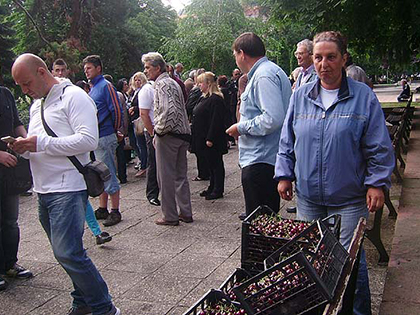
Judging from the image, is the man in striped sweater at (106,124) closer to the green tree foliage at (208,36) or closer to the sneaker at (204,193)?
the sneaker at (204,193)

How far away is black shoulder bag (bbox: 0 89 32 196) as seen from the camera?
181 inches

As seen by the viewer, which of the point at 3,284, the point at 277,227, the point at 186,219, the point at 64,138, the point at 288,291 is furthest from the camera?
the point at 186,219

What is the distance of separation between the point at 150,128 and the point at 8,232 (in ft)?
8.55

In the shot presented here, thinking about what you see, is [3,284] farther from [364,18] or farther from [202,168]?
[364,18]

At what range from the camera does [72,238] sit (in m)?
3.46

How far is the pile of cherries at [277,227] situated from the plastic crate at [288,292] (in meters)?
0.64

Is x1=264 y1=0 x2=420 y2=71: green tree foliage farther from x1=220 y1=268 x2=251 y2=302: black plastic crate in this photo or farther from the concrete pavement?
x1=220 y1=268 x2=251 y2=302: black plastic crate

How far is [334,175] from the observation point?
9.98ft

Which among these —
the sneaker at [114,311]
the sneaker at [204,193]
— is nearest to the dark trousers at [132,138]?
the sneaker at [204,193]

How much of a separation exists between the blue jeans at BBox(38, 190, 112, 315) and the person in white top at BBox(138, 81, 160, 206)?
338 centimetres

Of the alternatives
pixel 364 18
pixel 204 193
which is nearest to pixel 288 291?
pixel 204 193

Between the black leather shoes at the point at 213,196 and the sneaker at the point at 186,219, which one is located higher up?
the sneaker at the point at 186,219

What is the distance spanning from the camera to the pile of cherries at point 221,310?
7.41ft

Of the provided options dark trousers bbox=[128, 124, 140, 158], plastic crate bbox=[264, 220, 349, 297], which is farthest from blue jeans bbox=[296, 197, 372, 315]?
dark trousers bbox=[128, 124, 140, 158]
